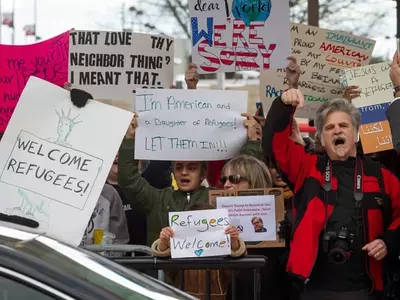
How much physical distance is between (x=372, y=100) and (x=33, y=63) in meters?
2.49

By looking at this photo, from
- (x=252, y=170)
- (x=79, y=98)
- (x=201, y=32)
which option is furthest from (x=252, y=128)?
(x=79, y=98)

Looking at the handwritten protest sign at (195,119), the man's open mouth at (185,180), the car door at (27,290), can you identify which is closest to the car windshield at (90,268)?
the car door at (27,290)

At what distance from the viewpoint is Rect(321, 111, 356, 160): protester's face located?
509 cm

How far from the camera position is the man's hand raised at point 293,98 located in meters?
4.98

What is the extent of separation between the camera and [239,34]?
6.64 m

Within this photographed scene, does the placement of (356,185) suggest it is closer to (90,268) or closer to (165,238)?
(165,238)

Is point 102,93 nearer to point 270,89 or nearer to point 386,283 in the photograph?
point 270,89

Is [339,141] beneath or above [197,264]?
above

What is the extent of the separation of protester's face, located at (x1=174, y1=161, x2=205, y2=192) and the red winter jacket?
740 millimetres

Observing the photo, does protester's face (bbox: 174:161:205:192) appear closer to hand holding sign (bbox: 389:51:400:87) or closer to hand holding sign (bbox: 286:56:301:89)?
hand holding sign (bbox: 286:56:301:89)

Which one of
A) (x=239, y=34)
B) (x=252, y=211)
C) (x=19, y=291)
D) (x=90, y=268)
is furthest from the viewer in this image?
(x=239, y=34)

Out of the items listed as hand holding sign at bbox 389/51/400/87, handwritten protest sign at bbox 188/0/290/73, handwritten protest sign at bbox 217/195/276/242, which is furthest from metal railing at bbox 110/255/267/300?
handwritten protest sign at bbox 188/0/290/73

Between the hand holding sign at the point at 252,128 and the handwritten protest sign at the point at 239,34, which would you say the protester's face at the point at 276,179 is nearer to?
the hand holding sign at the point at 252,128

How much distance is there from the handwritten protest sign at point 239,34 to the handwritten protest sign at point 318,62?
34 cm
